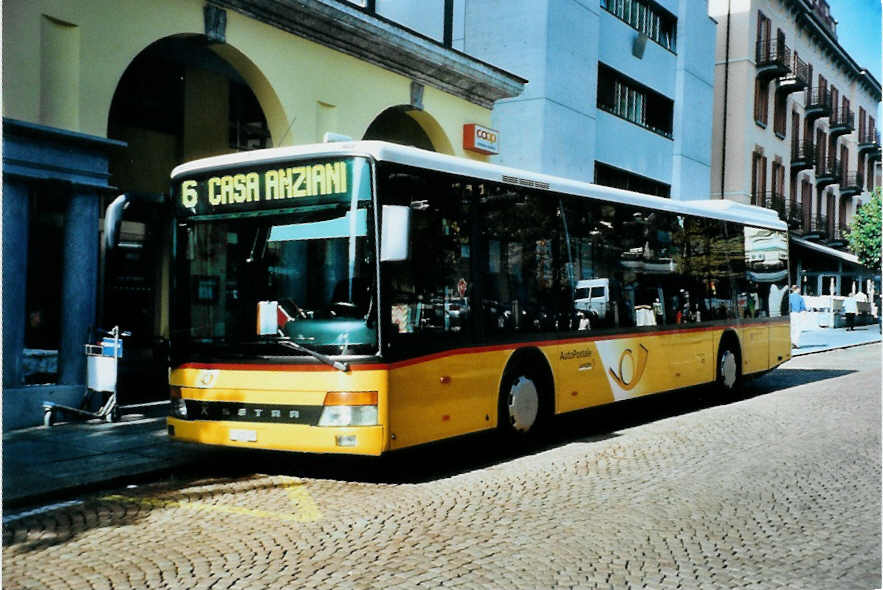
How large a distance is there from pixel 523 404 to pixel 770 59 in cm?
3128

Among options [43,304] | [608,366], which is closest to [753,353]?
[608,366]

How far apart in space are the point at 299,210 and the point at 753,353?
9.71 m

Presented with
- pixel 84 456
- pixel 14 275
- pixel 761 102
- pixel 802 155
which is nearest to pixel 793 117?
pixel 802 155

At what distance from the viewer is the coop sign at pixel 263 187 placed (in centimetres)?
730

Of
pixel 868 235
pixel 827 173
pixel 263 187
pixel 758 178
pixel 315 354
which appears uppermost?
pixel 827 173

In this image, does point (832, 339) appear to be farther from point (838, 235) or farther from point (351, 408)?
point (351, 408)

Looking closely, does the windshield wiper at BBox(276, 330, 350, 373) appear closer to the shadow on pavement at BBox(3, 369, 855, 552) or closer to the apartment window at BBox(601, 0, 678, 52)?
the shadow on pavement at BBox(3, 369, 855, 552)

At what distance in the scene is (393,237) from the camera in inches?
279

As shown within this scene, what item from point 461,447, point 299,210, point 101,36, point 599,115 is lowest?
point 461,447

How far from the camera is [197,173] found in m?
8.01

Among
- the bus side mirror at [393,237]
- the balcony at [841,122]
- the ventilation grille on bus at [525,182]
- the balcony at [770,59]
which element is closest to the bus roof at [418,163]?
the ventilation grille on bus at [525,182]

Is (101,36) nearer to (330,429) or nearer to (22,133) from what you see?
(22,133)

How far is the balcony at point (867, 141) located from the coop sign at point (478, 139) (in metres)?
35.5

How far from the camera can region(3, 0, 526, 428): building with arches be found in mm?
10148
